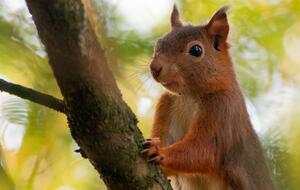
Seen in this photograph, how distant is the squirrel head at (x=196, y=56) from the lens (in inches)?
168

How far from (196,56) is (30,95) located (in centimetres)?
199

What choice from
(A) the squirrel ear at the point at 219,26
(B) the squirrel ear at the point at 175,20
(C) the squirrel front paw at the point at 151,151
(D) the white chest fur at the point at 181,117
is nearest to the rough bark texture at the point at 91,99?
(C) the squirrel front paw at the point at 151,151

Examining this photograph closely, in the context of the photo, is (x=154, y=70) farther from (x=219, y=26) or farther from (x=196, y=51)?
(x=219, y=26)

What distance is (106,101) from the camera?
2572 mm

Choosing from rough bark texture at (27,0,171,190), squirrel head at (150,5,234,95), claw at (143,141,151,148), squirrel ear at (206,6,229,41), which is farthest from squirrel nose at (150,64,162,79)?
rough bark texture at (27,0,171,190)

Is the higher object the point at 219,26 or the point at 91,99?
the point at 219,26

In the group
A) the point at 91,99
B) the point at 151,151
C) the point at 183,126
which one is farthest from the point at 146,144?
the point at 183,126

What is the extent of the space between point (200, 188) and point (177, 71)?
0.80 meters

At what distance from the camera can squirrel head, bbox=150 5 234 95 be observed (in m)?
4.26

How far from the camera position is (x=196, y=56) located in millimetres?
4445

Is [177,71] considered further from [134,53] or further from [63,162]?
[63,162]

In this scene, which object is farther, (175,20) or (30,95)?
(175,20)

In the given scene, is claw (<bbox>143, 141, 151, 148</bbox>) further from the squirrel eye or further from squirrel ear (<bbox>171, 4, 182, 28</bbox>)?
squirrel ear (<bbox>171, 4, 182, 28</bbox>)

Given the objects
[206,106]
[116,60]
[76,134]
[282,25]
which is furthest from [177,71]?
[76,134]
